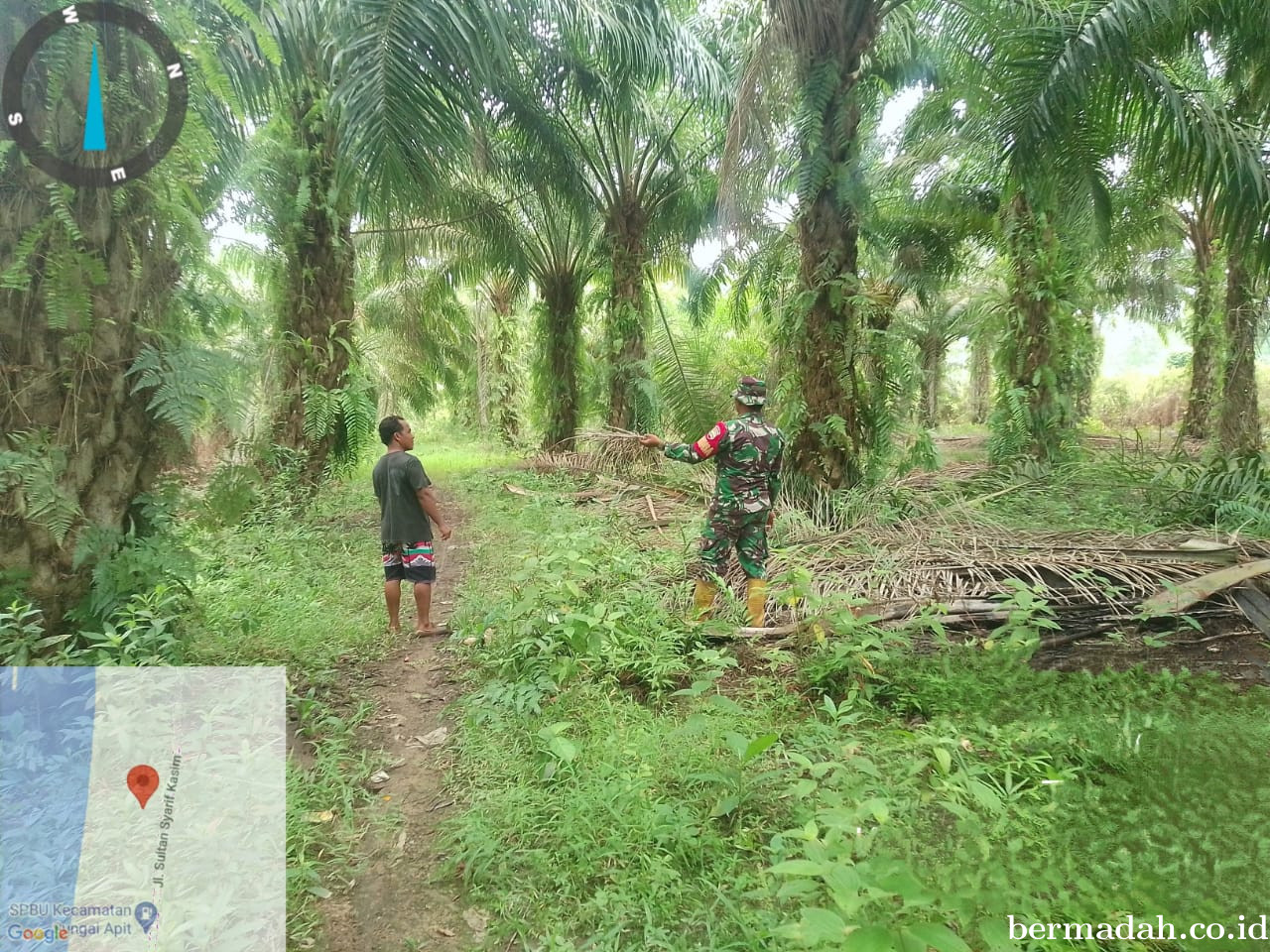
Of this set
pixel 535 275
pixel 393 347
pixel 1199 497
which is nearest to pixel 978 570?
pixel 1199 497

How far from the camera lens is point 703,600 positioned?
436cm

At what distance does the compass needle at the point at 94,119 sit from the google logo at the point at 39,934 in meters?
3.14

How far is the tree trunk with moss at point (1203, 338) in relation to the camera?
9.34 m

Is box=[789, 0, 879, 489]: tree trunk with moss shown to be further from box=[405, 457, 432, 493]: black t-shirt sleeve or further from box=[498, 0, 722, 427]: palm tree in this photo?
box=[405, 457, 432, 493]: black t-shirt sleeve

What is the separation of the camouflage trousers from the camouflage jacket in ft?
0.23

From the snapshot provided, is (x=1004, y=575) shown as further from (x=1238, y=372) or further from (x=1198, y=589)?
(x=1238, y=372)

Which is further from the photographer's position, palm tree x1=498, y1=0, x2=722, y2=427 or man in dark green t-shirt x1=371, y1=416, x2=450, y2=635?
palm tree x1=498, y1=0, x2=722, y2=427

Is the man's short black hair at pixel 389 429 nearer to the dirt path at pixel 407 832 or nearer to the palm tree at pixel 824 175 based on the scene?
the dirt path at pixel 407 832

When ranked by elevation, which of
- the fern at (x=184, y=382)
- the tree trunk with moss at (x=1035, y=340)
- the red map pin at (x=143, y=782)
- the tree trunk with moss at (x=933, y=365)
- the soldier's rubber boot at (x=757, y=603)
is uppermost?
the tree trunk with moss at (x=933, y=365)

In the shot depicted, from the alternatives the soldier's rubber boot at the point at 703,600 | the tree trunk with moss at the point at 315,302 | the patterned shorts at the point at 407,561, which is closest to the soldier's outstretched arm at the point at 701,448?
the soldier's rubber boot at the point at 703,600

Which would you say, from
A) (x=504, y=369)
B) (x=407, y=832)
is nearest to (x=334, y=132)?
(x=407, y=832)

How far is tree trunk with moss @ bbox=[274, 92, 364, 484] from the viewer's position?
7.20 metres

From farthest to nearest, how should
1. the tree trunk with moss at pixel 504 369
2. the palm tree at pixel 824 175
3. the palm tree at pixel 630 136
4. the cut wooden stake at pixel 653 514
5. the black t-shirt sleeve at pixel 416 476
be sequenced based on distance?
the tree trunk with moss at pixel 504 369, the palm tree at pixel 630 136, the cut wooden stake at pixel 653 514, the palm tree at pixel 824 175, the black t-shirt sleeve at pixel 416 476
